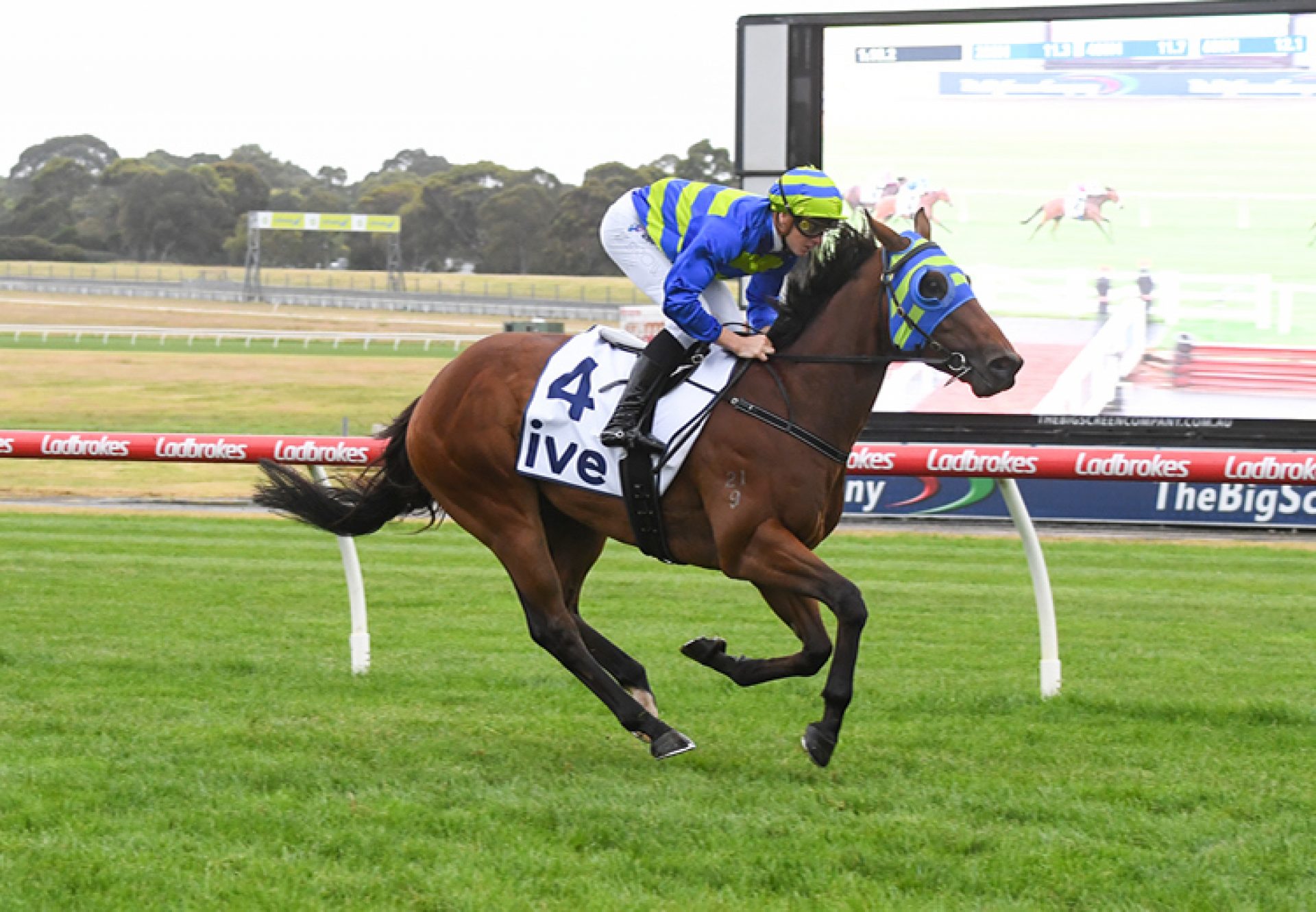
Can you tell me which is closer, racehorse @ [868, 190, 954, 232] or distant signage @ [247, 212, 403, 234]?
racehorse @ [868, 190, 954, 232]

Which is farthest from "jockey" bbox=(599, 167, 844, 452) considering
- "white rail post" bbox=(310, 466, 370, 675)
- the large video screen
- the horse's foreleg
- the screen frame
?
the large video screen

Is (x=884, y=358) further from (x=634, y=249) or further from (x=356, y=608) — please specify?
(x=356, y=608)

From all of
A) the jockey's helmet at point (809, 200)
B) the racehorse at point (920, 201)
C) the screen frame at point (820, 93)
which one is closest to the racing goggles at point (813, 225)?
the jockey's helmet at point (809, 200)

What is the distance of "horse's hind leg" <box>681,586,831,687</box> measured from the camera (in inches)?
171

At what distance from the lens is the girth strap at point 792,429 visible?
173 inches

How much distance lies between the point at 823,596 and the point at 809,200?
1.11 m

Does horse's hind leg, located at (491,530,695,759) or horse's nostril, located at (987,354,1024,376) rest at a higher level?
horse's nostril, located at (987,354,1024,376)

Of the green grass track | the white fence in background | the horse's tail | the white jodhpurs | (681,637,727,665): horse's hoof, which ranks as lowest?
the white fence in background

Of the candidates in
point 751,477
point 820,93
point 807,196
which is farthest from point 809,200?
point 820,93

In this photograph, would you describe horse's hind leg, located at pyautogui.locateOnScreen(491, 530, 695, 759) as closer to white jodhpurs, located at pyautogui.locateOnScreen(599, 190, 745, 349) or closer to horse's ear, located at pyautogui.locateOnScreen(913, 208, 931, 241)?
white jodhpurs, located at pyautogui.locateOnScreen(599, 190, 745, 349)

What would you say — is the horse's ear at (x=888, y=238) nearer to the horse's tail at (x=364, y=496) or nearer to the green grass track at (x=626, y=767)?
the green grass track at (x=626, y=767)

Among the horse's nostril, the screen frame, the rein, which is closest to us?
the horse's nostril

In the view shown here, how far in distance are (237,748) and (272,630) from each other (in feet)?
8.52

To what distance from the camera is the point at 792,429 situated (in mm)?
4398
